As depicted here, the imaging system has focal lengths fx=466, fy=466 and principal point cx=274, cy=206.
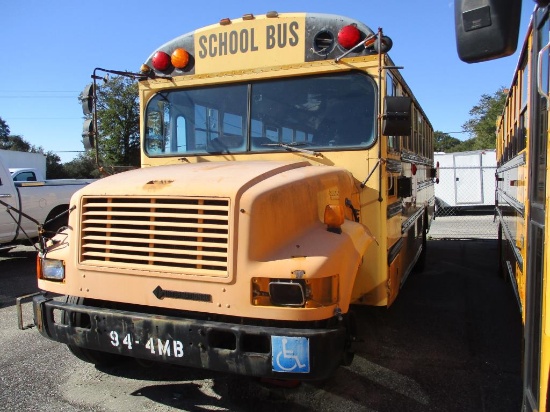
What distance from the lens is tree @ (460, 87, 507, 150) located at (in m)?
34.5

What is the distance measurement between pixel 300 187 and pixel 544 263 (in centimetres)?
140

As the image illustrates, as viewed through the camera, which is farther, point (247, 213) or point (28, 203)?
point (28, 203)

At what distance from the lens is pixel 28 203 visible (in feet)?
28.8

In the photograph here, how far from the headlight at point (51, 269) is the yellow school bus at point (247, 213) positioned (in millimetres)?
10

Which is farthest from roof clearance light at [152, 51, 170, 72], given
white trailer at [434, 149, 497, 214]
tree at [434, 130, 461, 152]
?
tree at [434, 130, 461, 152]

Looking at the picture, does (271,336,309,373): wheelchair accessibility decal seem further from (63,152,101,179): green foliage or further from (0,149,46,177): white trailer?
(63,152,101,179): green foliage

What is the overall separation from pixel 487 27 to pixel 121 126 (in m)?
12.9

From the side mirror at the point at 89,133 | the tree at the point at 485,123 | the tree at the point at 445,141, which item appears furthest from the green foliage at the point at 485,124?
the side mirror at the point at 89,133

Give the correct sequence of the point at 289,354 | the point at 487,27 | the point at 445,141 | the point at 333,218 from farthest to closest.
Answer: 1. the point at 445,141
2. the point at 333,218
3. the point at 289,354
4. the point at 487,27

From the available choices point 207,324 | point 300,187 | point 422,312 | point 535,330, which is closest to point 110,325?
point 207,324

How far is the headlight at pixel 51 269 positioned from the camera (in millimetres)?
3031

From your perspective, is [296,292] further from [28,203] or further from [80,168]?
[80,168]

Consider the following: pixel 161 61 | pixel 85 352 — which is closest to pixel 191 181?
pixel 85 352

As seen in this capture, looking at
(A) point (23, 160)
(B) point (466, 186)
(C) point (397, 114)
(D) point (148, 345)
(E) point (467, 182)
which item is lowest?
(D) point (148, 345)
